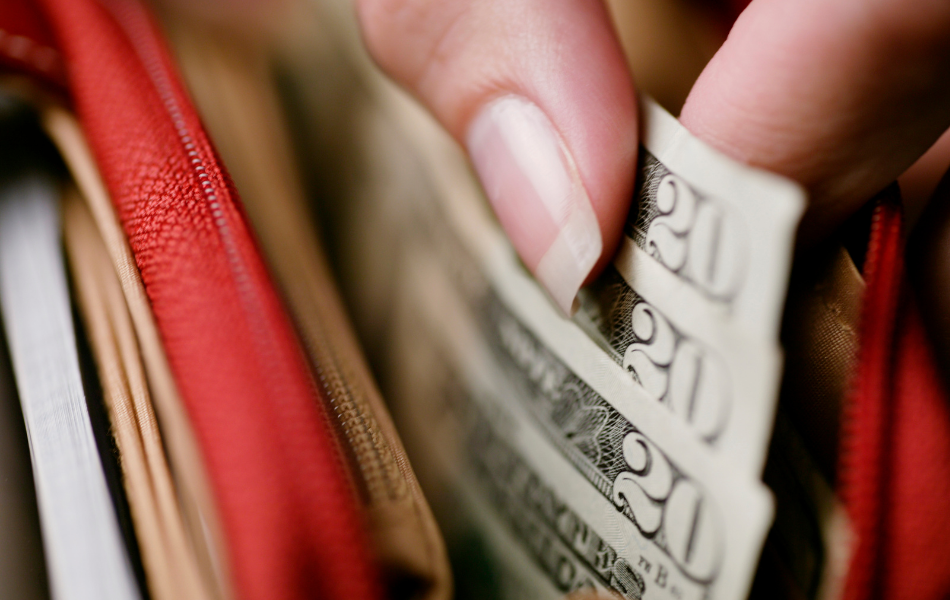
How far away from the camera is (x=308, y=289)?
0.40 m

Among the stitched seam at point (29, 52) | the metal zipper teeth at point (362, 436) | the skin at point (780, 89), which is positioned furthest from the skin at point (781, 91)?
the stitched seam at point (29, 52)

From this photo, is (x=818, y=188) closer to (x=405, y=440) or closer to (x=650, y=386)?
(x=650, y=386)

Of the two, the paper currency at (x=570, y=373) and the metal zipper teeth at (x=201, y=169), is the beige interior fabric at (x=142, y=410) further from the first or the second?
the paper currency at (x=570, y=373)

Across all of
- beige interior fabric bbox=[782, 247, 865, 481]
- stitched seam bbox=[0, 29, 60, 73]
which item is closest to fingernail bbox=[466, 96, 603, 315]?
beige interior fabric bbox=[782, 247, 865, 481]

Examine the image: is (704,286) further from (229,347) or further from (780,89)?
(229,347)

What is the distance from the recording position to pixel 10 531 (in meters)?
0.28

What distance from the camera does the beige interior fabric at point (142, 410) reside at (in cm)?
25

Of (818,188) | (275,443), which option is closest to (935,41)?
(818,188)

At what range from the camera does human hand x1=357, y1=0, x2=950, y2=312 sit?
9.9 inches

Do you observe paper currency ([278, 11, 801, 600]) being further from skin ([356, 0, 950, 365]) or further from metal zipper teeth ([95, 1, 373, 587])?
→ metal zipper teeth ([95, 1, 373, 587])

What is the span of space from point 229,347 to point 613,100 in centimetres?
22

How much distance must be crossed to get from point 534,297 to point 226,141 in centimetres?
27

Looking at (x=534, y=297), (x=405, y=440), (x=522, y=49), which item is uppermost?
(x=522, y=49)

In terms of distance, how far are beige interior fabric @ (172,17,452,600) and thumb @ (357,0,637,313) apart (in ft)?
0.40
